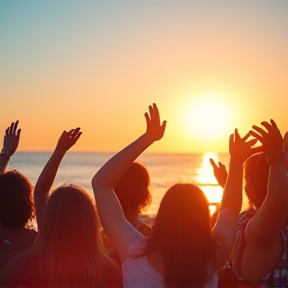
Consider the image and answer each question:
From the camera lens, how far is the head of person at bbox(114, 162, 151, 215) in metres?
3.90

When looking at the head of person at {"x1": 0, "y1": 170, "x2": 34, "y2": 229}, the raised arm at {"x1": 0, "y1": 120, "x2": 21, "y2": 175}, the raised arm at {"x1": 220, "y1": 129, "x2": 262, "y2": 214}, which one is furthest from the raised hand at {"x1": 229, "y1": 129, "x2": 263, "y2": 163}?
the raised arm at {"x1": 0, "y1": 120, "x2": 21, "y2": 175}

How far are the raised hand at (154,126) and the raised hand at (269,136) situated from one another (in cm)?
48

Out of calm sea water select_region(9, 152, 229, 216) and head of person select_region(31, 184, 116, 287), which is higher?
head of person select_region(31, 184, 116, 287)

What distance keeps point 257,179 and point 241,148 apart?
0.24 meters

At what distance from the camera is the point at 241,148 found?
3.23 metres

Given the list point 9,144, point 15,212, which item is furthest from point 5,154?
point 15,212

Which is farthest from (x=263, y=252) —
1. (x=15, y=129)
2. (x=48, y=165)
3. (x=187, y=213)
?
(x=15, y=129)

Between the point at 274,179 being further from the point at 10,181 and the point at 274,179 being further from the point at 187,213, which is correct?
the point at 10,181

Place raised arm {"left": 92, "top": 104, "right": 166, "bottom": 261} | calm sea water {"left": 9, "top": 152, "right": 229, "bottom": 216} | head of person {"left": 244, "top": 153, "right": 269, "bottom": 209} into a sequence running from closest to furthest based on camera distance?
raised arm {"left": 92, "top": 104, "right": 166, "bottom": 261} < head of person {"left": 244, "top": 153, "right": 269, "bottom": 209} < calm sea water {"left": 9, "top": 152, "right": 229, "bottom": 216}

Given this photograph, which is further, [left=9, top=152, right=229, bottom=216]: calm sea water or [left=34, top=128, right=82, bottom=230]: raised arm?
[left=9, top=152, right=229, bottom=216]: calm sea water

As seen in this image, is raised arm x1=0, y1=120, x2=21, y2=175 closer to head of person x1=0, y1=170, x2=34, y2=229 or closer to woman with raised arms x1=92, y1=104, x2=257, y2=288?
head of person x1=0, y1=170, x2=34, y2=229

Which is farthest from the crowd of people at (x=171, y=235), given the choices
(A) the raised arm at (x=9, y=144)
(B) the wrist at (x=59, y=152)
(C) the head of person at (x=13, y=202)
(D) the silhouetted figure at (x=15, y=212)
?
(A) the raised arm at (x=9, y=144)

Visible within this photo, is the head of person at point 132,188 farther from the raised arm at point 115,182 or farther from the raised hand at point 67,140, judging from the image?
the raised arm at point 115,182

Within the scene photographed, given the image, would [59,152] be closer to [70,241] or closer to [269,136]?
[70,241]
